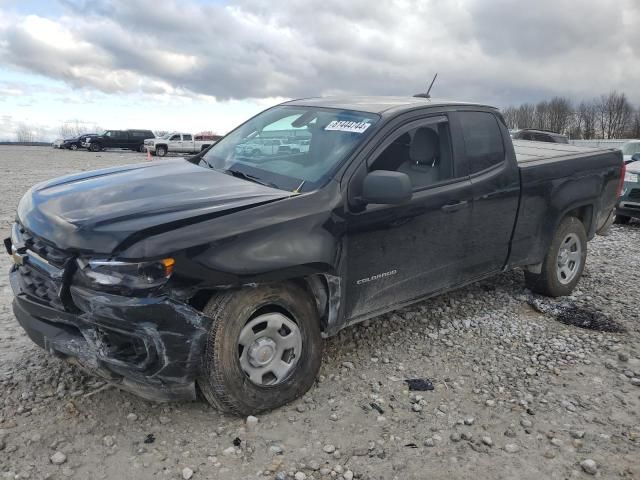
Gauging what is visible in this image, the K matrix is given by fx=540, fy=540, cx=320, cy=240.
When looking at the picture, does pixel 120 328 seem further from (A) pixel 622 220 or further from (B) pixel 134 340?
(A) pixel 622 220

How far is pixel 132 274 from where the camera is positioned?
267 centimetres

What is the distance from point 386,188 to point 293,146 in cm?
92

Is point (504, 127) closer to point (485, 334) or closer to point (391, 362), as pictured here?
point (485, 334)

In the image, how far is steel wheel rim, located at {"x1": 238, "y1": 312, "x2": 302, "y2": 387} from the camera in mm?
3061

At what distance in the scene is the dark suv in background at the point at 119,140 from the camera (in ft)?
126

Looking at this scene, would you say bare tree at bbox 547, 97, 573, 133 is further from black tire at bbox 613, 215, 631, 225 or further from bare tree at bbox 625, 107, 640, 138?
black tire at bbox 613, 215, 631, 225

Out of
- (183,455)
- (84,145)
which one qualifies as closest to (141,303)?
(183,455)

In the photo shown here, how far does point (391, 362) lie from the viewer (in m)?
3.95

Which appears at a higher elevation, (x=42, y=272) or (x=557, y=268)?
(x=42, y=272)

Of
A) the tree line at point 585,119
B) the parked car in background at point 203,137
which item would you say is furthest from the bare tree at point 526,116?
the parked car in background at point 203,137

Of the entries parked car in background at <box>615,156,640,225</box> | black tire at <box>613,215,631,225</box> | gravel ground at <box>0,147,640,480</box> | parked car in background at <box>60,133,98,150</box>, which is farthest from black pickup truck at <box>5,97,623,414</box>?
parked car in background at <box>60,133,98,150</box>

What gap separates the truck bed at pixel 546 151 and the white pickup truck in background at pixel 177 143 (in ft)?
105

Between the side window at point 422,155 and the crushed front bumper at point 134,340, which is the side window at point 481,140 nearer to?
the side window at point 422,155

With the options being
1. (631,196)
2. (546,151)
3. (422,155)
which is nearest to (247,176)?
(422,155)
